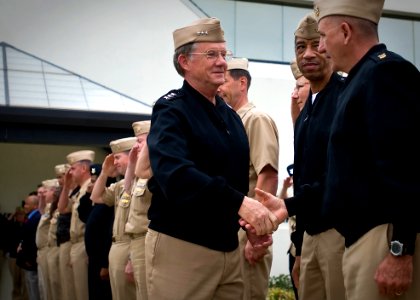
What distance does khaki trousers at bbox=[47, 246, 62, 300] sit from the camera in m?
9.88

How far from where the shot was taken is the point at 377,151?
2650mm

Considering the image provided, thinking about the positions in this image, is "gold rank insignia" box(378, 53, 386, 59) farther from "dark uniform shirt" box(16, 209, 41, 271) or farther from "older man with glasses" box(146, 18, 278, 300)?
"dark uniform shirt" box(16, 209, 41, 271)

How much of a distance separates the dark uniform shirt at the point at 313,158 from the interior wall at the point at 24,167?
49.4 ft

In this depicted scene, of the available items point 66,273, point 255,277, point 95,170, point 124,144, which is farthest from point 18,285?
point 255,277

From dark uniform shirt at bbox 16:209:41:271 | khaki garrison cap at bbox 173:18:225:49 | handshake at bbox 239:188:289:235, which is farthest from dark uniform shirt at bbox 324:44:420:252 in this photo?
dark uniform shirt at bbox 16:209:41:271

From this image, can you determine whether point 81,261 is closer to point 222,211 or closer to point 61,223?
point 61,223

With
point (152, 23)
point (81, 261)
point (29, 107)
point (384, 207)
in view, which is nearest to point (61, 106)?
point (29, 107)

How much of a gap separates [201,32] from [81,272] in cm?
542

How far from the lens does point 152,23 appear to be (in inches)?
540

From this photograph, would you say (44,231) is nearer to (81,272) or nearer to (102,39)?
(81,272)

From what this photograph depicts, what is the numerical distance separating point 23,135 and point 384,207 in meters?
9.74

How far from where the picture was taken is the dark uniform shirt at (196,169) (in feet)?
9.98

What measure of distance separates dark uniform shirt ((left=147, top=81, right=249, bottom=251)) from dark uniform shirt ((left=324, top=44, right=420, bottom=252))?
0.47 m

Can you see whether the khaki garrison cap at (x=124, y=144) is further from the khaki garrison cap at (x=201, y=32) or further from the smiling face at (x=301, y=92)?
the khaki garrison cap at (x=201, y=32)
